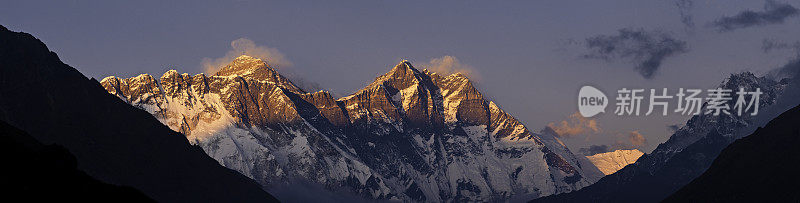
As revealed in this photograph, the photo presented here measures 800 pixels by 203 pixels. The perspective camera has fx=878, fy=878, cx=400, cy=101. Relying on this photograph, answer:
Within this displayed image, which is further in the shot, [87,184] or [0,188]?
[87,184]

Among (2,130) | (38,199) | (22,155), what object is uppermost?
(2,130)

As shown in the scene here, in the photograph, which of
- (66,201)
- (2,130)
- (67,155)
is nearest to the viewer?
(66,201)

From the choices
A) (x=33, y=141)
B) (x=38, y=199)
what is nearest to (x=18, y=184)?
(x=38, y=199)

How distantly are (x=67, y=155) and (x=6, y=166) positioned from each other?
717 inches

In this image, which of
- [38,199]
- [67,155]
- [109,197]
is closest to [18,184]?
[38,199]

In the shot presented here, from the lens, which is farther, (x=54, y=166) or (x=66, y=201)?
(x=54, y=166)

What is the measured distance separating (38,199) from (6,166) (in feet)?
41.5

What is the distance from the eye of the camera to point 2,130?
144 m

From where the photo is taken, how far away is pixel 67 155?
12900 cm

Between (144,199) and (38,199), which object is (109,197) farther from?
(38,199)

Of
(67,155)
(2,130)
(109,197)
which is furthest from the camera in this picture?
(2,130)

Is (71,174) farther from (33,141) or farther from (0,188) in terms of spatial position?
(33,141)

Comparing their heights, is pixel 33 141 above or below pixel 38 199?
above

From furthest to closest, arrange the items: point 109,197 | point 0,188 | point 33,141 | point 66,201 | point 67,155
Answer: point 33,141 < point 67,155 < point 109,197 < point 66,201 < point 0,188
